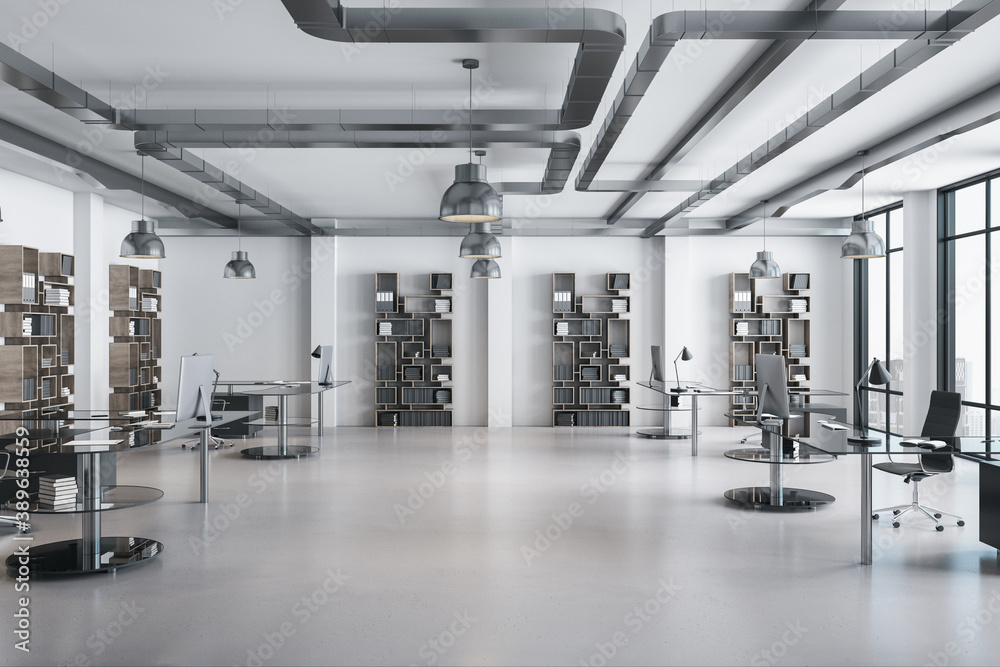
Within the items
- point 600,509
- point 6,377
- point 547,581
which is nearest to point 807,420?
point 600,509

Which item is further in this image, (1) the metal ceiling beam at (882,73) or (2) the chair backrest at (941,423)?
(2) the chair backrest at (941,423)

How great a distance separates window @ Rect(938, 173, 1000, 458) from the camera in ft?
26.8

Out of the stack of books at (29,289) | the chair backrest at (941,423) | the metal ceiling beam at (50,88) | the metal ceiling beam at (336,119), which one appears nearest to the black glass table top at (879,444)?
the chair backrest at (941,423)

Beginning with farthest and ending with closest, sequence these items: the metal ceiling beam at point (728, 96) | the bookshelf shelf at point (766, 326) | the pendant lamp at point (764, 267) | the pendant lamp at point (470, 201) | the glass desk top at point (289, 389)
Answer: the bookshelf shelf at point (766, 326)
the pendant lamp at point (764, 267)
the glass desk top at point (289, 389)
the pendant lamp at point (470, 201)
the metal ceiling beam at point (728, 96)

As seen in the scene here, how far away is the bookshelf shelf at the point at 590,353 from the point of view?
39.1ft

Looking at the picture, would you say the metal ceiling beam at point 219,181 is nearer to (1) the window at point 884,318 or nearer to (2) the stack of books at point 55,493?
(2) the stack of books at point 55,493

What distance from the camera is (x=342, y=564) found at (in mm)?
4738

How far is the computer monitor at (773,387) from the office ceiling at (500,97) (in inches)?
69.7

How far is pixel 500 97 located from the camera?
5762 mm

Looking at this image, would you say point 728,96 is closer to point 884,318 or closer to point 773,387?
point 773,387

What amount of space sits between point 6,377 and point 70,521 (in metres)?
2.45

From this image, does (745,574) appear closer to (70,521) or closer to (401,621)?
(401,621)

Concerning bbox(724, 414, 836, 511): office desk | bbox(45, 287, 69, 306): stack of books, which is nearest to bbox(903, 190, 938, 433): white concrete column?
bbox(724, 414, 836, 511): office desk

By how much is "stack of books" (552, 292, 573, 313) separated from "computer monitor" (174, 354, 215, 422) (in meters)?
6.79
